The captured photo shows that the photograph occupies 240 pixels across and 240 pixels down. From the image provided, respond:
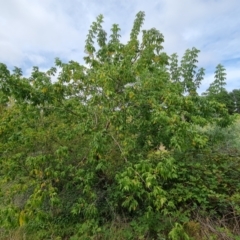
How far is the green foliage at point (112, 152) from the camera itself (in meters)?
3.06

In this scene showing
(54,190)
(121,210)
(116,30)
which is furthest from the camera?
(116,30)

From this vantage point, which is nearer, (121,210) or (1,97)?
(1,97)

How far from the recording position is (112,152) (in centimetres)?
394

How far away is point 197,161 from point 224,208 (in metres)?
1.21

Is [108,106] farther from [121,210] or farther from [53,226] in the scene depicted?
[53,226]

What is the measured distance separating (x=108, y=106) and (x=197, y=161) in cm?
242

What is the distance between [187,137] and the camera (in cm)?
308

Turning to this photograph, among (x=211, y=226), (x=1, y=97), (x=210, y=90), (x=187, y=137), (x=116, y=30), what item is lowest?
(x=211, y=226)

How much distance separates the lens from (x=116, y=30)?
4.92m

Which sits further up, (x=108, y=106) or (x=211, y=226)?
(x=108, y=106)

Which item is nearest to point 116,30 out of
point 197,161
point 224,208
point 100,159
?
point 100,159

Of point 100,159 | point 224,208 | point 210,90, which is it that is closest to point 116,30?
point 210,90

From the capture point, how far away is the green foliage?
306cm

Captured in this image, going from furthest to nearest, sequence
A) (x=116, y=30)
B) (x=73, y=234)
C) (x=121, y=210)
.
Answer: (x=116, y=30) < (x=121, y=210) < (x=73, y=234)
